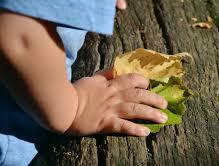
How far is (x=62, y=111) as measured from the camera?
1.71 meters

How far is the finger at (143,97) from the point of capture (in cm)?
185

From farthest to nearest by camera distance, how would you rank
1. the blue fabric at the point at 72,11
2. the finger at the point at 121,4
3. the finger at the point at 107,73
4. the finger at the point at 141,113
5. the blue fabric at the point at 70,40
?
the finger at the point at 121,4 → the finger at the point at 107,73 → the finger at the point at 141,113 → the blue fabric at the point at 70,40 → the blue fabric at the point at 72,11

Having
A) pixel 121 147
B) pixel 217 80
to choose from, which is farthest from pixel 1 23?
pixel 217 80

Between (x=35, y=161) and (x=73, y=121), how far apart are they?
26 centimetres

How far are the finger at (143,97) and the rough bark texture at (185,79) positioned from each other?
9cm

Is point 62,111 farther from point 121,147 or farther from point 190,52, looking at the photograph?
point 190,52

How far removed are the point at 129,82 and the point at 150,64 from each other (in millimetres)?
169

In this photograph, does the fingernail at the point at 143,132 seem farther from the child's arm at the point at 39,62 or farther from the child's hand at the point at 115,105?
the child's arm at the point at 39,62

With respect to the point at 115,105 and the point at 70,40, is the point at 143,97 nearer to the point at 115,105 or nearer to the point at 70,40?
the point at 115,105

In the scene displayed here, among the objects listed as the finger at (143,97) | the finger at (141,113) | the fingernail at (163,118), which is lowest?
the fingernail at (163,118)

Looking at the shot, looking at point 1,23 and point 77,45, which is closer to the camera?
point 1,23

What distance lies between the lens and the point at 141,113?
1.81 m

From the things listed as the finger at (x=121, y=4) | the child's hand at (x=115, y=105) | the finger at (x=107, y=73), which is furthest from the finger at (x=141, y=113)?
the finger at (x=121, y=4)

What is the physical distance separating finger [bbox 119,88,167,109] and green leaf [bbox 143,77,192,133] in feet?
0.11
